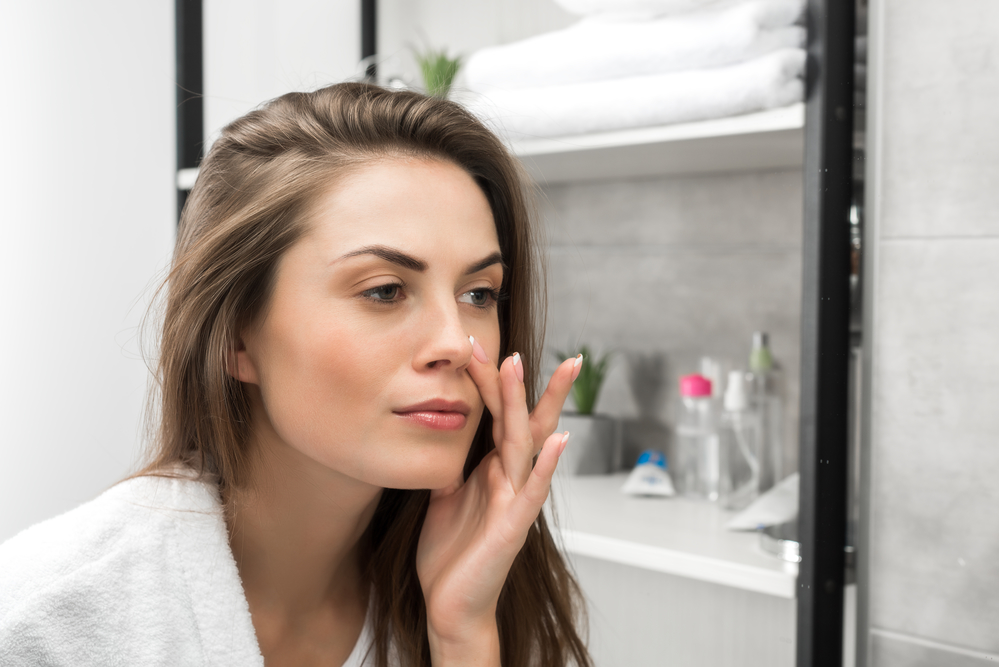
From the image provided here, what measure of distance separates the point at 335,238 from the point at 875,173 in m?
0.46

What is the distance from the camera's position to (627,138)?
798mm

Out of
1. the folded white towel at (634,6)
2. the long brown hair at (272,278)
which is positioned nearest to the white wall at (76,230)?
the long brown hair at (272,278)

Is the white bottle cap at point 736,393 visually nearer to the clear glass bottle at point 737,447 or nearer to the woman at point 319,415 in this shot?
the clear glass bottle at point 737,447

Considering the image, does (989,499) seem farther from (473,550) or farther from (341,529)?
(341,529)

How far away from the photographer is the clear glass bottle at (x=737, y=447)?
0.91 m

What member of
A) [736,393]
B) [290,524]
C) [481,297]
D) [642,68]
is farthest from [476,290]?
[736,393]

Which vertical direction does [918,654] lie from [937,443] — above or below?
below

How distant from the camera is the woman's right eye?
511 millimetres

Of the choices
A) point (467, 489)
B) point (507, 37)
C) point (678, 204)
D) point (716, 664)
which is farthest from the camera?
point (678, 204)

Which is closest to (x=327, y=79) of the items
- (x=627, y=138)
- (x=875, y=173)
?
(x=627, y=138)

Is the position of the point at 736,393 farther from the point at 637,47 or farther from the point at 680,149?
the point at 637,47

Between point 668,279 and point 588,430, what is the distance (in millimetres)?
246

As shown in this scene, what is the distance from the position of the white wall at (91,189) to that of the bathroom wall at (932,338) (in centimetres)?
69

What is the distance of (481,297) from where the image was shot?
23.1 inches
